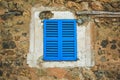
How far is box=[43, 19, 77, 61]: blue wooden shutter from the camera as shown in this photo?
9.10 m

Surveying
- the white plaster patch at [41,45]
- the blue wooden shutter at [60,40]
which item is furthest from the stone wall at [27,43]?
the blue wooden shutter at [60,40]

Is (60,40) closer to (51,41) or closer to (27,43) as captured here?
(51,41)

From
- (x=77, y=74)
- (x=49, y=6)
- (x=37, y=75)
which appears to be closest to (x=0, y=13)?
(x=49, y=6)

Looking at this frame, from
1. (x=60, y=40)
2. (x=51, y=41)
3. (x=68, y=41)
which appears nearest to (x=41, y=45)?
(x=51, y=41)

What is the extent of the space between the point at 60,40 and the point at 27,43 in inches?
33.2

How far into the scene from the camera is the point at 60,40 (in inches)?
359

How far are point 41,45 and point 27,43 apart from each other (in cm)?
36

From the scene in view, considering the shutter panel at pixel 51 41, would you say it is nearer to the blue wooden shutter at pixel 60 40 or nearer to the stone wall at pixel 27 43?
the blue wooden shutter at pixel 60 40

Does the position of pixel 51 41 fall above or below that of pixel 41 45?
above

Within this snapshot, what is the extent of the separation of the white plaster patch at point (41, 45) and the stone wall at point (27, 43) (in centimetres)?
13

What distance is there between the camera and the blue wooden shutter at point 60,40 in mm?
9102

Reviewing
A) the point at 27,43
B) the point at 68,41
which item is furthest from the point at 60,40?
the point at 27,43

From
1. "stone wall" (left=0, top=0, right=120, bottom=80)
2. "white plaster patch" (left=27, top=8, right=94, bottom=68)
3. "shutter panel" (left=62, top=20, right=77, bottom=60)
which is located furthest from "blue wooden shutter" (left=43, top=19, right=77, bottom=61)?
"stone wall" (left=0, top=0, right=120, bottom=80)

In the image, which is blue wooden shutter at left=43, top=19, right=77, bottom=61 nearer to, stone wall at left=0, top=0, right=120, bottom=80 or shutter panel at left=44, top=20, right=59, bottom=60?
shutter panel at left=44, top=20, right=59, bottom=60
